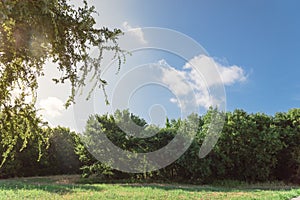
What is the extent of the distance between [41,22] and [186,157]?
1256 centimetres

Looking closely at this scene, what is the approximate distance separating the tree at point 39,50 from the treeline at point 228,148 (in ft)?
37.2

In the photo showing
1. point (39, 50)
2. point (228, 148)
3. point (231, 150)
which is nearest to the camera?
point (39, 50)

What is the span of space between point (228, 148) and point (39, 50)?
512 inches

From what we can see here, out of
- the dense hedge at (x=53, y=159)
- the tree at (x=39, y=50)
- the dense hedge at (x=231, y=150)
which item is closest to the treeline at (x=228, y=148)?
the dense hedge at (x=231, y=150)

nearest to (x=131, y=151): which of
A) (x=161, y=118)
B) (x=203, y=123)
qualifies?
(x=161, y=118)

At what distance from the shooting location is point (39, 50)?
3.42 m

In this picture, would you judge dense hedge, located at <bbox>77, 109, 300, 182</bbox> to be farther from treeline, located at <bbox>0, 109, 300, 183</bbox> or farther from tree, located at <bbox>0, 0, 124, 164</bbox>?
tree, located at <bbox>0, 0, 124, 164</bbox>

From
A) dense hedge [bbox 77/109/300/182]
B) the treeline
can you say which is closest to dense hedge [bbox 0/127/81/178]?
the treeline

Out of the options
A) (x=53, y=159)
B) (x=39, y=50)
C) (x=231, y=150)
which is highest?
(x=231, y=150)

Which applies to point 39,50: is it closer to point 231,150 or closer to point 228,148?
point 228,148

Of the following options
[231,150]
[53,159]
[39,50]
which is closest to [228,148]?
[231,150]

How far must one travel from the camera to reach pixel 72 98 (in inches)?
138

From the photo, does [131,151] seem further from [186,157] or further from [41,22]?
[41,22]

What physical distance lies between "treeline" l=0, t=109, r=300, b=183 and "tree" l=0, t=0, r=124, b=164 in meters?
11.3
